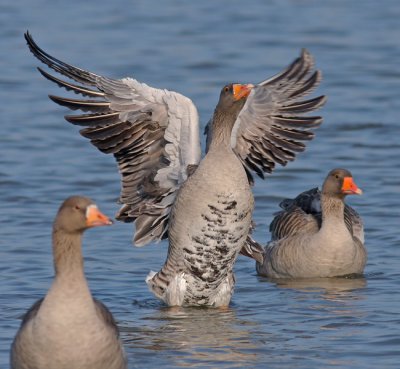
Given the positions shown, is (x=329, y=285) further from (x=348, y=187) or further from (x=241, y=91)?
(x=241, y=91)

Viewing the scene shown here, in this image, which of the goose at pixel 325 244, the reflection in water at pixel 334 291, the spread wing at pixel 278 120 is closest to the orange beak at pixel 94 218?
the reflection in water at pixel 334 291

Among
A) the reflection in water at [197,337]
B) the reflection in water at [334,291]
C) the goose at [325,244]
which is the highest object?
the goose at [325,244]

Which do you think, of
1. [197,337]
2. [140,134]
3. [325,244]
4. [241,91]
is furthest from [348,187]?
[197,337]

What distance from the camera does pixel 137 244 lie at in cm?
1237

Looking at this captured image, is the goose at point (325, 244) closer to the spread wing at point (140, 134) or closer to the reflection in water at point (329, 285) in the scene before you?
the reflection in water at point (329, 285)

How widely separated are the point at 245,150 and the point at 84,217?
13.3 ft

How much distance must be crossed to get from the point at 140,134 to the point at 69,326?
13.4 feet

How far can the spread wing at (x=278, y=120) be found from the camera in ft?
40.0

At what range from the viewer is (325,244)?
1342 centimetres

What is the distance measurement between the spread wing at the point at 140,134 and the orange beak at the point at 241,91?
390mm

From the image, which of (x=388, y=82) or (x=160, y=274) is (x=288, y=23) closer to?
(x=388, y=82)

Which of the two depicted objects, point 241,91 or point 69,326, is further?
point 241,91

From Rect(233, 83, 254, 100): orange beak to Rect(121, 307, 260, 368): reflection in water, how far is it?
1956 millimetres

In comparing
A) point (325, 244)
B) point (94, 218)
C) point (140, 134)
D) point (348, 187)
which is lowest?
point (325, 244)
